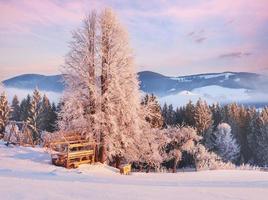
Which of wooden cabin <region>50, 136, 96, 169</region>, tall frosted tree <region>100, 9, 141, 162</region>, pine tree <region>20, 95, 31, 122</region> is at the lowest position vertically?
wooden cabin <region>50, 136, 96, 169</region>

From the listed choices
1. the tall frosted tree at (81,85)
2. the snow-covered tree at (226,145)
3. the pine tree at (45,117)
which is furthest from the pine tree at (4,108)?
the tall frosted tree at (81,85)

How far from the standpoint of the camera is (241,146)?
3885 inches

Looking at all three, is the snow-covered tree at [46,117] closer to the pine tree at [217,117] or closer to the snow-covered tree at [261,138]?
the pine tree at [217,117]

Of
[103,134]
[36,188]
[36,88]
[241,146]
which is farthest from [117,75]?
[241,146]

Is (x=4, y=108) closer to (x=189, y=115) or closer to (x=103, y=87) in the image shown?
(x=189, y=115)

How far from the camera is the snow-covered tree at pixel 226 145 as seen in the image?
88875 millimetres

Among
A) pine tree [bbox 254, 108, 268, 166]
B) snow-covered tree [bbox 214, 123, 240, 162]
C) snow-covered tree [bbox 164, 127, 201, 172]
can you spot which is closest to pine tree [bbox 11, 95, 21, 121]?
snow-covered tree [bbox 214, 123, 240, 162]

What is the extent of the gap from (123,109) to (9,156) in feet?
30.4

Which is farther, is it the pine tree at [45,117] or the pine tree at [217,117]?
the pine tree at [217,117]

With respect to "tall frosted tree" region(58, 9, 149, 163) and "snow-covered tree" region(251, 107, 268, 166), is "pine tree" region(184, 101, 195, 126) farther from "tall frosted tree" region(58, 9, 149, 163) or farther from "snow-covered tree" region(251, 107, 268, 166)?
"tall frosted tree" region(58, 9, 149, 163)

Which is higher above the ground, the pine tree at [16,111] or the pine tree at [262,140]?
the pine tree at [16,111]

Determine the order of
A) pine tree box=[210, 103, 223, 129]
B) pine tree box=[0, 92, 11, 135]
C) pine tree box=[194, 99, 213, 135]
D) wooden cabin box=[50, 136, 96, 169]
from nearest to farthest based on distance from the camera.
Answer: wooden cabin box=[50, 136, 96, 169], pine tree box=[0, 92, 11, 135], pine tree box=[194, 99, 213, 135], pine tree box=[210, 103, 223, 129]

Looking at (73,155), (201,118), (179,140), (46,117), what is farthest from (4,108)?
(73,155)

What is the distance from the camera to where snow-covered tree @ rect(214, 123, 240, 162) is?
88.9 meters
